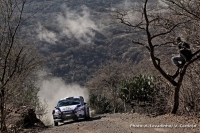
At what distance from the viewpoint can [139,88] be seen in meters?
22.5

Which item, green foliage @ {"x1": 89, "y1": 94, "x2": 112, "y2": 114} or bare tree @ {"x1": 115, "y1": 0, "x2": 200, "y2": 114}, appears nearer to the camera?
bare tree @ {"x1": 115, "y1": 0, "x2": 200, "y2": 114}

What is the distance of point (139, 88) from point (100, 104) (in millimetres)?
11811

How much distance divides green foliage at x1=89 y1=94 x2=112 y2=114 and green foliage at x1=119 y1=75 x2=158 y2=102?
9436 mm

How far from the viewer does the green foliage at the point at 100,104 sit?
33.7 m

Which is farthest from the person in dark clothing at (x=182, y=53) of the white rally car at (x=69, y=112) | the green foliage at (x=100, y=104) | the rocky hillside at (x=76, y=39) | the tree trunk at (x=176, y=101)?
the rocky hillside at (x=76, y=39)

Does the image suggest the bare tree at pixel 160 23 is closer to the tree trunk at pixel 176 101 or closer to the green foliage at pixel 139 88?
the tree trunk at pixel 176 101

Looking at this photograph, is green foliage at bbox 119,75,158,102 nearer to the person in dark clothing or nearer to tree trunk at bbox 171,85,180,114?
tree trunk at bbox 171,85,180,114

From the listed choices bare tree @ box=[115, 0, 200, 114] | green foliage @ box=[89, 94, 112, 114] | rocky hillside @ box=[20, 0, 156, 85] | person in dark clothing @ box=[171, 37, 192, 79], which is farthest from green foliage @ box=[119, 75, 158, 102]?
rocky hillside @ box=[20, 0, 156, 85]

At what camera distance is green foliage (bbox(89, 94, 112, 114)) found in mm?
33719

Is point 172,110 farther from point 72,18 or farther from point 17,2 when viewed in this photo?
point 72,18

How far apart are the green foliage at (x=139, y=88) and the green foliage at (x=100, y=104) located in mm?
9436

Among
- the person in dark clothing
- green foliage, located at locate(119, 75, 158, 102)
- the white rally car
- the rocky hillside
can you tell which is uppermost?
the rocky hillside

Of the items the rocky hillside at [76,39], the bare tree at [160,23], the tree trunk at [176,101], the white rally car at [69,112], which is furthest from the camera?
the rocky hillside at [76,39]

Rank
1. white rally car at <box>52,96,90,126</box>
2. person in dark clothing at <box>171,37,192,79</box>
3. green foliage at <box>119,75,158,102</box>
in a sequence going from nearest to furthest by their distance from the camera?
person in dark clothing at <box>171,37,192,79</box>
white rally car at <box>52,96,90,126</box>
green foliage at <box>119,75,158,102</box>
